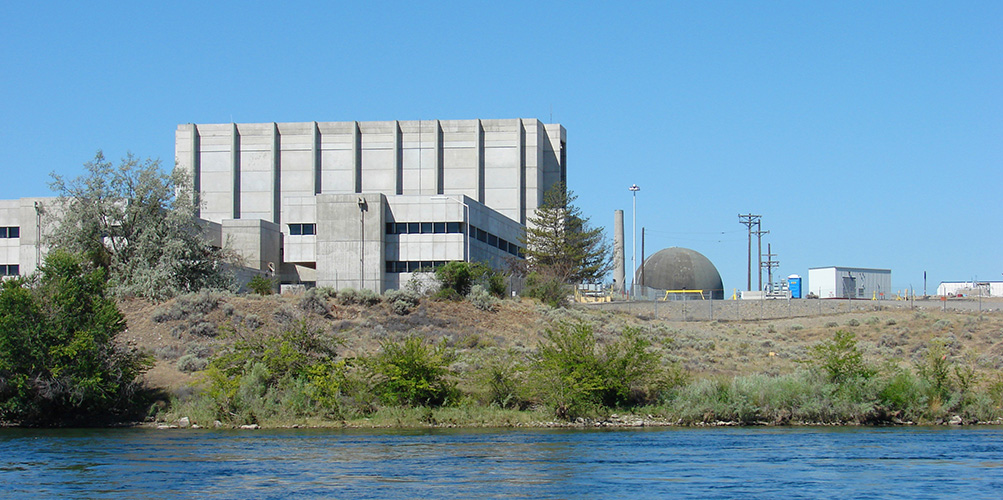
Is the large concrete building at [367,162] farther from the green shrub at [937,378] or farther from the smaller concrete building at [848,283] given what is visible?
the green shrub at [937,378]

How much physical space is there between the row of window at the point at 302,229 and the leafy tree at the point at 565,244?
18732 mm

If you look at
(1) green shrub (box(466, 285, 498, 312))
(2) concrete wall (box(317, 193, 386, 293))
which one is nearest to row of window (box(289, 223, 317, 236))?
(2) concrete wall (box(317, 193, 386, 293))

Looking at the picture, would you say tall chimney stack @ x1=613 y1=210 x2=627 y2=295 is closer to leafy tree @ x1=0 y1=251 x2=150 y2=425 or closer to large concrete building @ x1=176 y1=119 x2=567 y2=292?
large concrete building @ x1=176 y1=119 x2=567 y2=292

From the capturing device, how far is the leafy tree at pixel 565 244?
8694 centimetres

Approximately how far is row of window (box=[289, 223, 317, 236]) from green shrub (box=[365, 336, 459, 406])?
4056 centimetres

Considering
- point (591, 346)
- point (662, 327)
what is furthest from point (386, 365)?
A: point (662, 327)

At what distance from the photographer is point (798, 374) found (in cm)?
4081

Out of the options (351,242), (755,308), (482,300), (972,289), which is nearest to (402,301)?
(482,300)

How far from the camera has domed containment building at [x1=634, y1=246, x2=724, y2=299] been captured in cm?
9888

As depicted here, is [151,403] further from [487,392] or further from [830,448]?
[830,448]

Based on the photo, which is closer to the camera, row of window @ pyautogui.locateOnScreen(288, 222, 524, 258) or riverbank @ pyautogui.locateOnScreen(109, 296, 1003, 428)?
riverbank @ pyautogui.locateOnScreen(109, 296, 1003, 428)

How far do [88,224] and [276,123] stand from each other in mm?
45324

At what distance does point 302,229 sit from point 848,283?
167ft

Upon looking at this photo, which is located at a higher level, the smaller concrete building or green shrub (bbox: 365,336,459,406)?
the smaller concrete building
